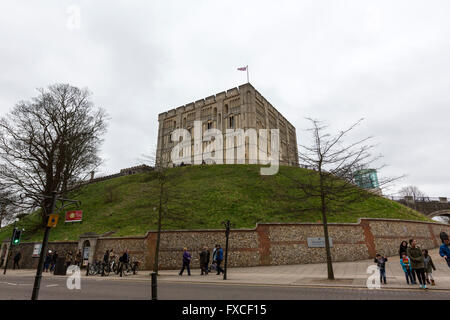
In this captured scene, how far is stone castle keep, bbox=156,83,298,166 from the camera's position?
56906 mm

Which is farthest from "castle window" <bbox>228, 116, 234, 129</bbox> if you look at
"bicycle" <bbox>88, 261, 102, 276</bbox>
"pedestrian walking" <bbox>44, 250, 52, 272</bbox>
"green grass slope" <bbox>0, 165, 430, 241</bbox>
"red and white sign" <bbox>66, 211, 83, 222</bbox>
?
"bicycle" <bbox>88, 261, 102, 276</bbox>

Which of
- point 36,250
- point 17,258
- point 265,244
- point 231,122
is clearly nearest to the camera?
point 265,244

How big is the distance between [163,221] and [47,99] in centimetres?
1812

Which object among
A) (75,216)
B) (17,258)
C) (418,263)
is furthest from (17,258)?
(418,263)

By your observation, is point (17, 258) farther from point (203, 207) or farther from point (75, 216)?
point (203, 207)

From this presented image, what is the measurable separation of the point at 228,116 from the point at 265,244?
1697 inches

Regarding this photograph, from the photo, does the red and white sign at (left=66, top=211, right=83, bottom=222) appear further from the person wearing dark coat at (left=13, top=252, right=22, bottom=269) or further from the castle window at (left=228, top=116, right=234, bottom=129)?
the castle window at (left=228, top=116, right=234, bottom=129)

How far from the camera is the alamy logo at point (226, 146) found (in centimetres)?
5431

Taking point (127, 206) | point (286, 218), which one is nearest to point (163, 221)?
point (127, 206)

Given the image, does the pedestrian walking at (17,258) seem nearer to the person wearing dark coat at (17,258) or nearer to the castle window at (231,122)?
the person wearing dark coat at (17,258)

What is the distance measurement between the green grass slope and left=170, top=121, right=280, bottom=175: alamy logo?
16811 mm

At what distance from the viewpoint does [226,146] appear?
5703 cm
